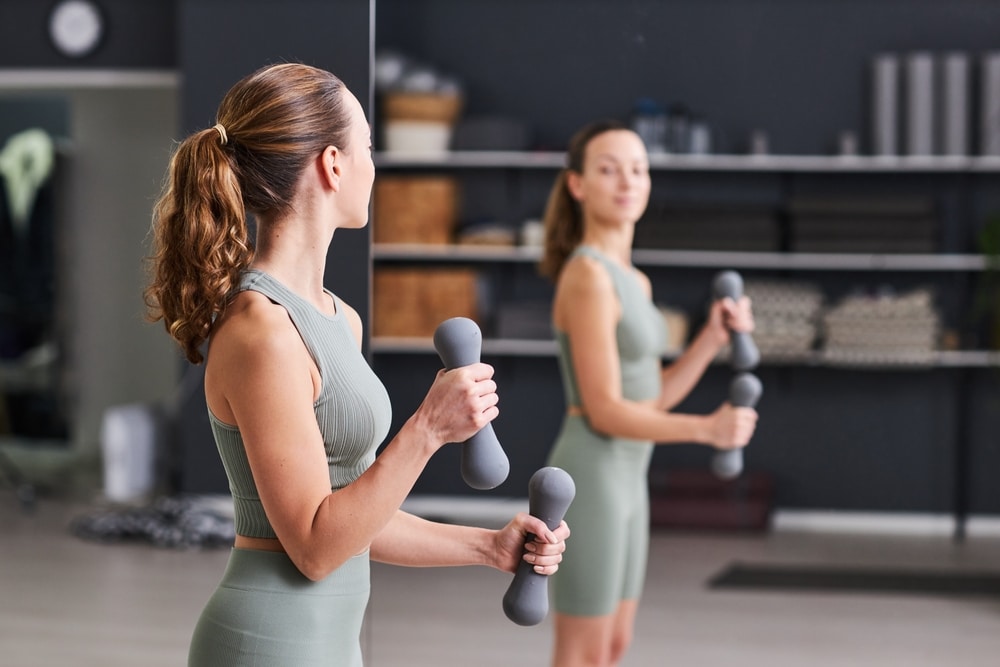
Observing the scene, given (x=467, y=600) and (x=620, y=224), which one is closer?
(x=620, y=224)

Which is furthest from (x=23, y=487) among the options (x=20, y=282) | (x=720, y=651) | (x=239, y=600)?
(x=239, y=600)

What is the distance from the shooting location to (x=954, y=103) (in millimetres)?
2145

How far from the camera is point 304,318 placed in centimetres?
103

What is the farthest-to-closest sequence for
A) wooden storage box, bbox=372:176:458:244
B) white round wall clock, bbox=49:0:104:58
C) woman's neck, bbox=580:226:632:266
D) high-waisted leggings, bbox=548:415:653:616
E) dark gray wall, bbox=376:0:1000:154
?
white round wall clock, bbox=49:0:104:58
wooden storage box, bbox=372:176:458:244
dark gray wall, bbox=376:0:1000:154
woman's neck, bbox=580:226:632:266
high-waisted leggings, bbox=548:415:653:616

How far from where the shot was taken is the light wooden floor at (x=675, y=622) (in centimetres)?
237

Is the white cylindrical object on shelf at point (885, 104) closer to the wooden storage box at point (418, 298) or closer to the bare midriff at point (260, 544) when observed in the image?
the wooden storage box at point (418, 298)

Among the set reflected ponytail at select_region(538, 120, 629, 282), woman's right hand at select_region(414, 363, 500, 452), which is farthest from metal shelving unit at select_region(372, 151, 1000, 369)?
woman's right hand at select_region(414, 363, 500, 452)

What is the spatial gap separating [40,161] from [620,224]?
71.0 inches

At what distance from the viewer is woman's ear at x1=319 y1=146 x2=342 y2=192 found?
3.43 ft

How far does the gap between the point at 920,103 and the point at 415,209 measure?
3.41 feet

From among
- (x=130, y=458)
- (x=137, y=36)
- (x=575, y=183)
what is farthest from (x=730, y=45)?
(x=137, y=36)

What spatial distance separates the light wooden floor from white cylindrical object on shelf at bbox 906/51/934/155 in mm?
746

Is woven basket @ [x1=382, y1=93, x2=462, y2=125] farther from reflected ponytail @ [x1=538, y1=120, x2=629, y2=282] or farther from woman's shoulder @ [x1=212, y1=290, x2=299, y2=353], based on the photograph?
woman's shoulder @ [x1=212, y1=290, x2=299, y2=353]

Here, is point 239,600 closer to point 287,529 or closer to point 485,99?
point 287,529
